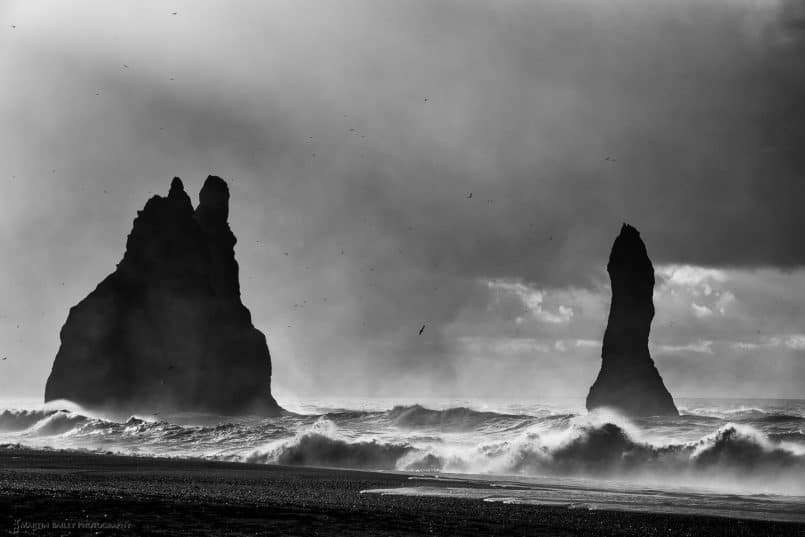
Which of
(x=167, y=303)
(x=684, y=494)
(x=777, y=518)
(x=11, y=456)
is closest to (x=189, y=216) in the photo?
(x=167, y=303)

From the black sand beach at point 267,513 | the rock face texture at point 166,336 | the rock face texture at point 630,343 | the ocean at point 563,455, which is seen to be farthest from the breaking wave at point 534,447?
the rock face texture at point 166,336

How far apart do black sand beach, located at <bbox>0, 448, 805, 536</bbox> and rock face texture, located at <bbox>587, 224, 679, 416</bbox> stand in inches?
1624

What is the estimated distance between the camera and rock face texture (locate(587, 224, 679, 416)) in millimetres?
65438

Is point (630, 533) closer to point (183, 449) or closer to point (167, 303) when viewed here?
point (183, 449)

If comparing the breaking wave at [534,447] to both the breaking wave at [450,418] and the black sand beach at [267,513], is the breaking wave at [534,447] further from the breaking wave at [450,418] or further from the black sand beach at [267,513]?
the black sand beach at [267,513]

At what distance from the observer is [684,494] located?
93.7 ft

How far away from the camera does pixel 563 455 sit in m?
39.3

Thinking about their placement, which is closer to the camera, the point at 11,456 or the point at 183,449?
the point at 11,456

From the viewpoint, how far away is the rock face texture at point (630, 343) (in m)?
65.4

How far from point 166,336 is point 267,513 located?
70943mm

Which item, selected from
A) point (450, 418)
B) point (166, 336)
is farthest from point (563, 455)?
point (166, 336)

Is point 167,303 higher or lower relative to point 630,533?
higher

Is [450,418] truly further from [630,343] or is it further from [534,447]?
[534,447]

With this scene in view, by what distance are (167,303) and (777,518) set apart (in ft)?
237
